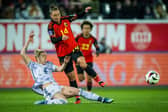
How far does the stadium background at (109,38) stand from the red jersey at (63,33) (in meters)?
6.39

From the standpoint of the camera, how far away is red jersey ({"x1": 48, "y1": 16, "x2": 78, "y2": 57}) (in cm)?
1420

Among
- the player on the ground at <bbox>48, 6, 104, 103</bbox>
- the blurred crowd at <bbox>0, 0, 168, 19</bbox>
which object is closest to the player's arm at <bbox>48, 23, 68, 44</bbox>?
the player on the ground at <bbox>48, 6, 104, 103</bbox>

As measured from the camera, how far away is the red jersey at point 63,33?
14203mm

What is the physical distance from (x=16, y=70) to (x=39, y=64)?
8.64 meters

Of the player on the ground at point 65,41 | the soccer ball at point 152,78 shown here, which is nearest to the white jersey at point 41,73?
the player on the ground at point 65,41

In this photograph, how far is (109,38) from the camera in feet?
80.8

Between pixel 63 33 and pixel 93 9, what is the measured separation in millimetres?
9752

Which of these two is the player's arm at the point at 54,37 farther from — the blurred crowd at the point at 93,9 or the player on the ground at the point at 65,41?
the blurred crowd at the point at 93,9

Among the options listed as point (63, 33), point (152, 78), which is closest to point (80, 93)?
point (63, 33)

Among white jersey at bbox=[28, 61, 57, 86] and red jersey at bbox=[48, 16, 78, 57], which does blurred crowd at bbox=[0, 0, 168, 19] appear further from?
white jersey at bbox=[28, 61, 57, 86]

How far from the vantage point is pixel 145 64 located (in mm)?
22547

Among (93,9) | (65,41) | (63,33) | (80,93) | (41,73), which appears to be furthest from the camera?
(93,9)

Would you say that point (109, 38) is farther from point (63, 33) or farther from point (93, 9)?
point (63, 33)

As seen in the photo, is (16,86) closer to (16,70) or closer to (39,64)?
(16,70)
